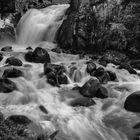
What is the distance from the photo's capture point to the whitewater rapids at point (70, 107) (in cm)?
903

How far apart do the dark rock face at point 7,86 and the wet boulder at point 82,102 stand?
7.75 ft

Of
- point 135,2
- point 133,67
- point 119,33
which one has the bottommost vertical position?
point 133,67

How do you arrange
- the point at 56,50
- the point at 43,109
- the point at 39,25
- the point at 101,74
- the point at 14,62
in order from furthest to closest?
the point at 39,25, the point at 56,50, the point at 14,62, the point at 101,74, the point at 43,109

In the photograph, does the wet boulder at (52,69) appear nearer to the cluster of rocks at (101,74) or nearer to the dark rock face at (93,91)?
the cluster of rocks at (101,74)

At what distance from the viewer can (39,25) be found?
21078mm

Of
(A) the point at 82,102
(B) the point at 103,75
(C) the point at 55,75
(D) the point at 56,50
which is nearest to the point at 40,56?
(D) the point at 56,50

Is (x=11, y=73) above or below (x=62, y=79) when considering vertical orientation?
above

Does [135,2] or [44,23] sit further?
[44,23]

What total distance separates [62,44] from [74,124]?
417 inches

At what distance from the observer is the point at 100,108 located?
1095cm

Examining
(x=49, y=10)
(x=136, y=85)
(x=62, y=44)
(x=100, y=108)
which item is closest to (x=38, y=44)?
(x=62, y=44)

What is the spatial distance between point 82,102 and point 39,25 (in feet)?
37.1

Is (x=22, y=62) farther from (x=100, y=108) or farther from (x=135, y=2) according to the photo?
(x=135, y=2)

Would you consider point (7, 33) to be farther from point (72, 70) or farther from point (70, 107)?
point (70, 107)
